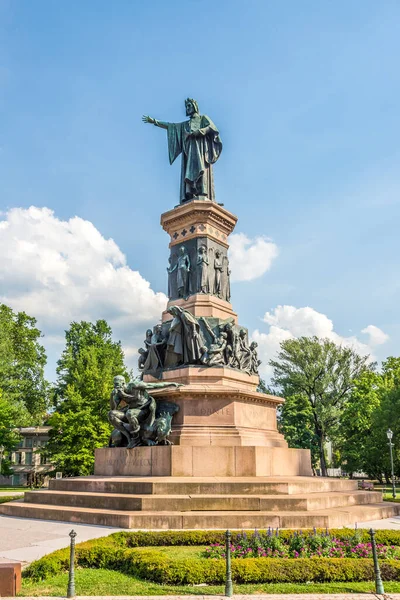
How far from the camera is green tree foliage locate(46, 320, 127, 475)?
41.3m

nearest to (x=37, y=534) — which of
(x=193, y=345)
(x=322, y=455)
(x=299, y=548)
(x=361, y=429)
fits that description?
(x=299, y=548)

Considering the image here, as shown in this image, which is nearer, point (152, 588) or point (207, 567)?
point (152, 588)

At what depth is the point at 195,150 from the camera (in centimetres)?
2406

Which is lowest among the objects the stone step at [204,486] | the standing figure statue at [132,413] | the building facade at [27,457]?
the building facade at [27,457]

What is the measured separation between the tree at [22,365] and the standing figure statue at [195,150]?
100 ft

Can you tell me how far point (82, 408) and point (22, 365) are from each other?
44.3ft

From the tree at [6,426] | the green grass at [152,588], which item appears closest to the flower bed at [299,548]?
the green grass at [152,588]

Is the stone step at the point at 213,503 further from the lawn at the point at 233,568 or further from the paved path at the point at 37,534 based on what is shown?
the lawn at the point at 233,568

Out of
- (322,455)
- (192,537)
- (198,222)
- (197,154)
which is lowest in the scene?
(322,455)

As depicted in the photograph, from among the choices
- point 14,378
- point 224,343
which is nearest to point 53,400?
point 14,378

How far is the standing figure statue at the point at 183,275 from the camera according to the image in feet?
71.5

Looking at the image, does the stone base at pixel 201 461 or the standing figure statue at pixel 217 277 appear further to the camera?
the standing figure statue at pixel 217 277

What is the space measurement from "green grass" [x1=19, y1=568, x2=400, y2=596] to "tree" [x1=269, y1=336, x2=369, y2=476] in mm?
47587

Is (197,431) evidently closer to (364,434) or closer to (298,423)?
(298,423)
